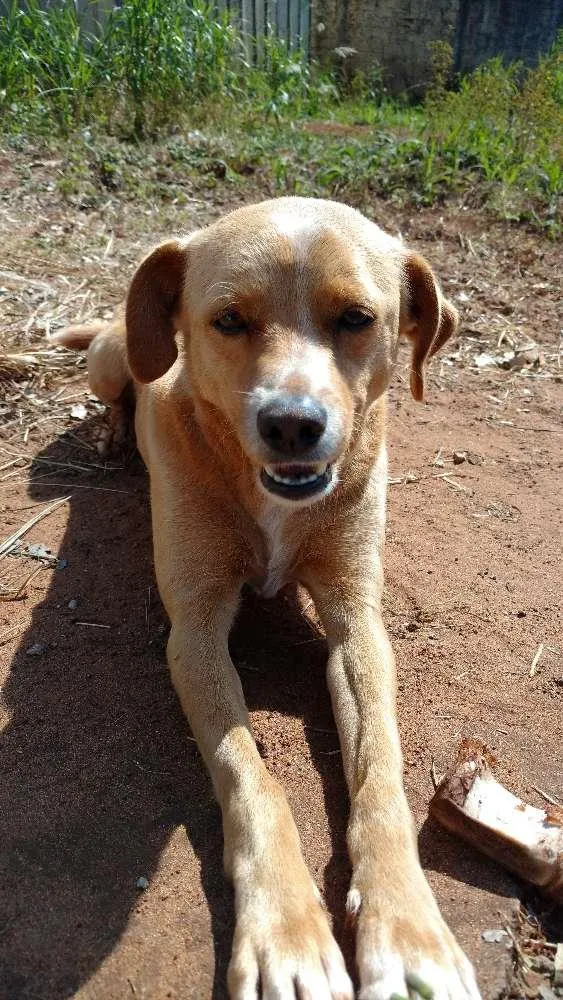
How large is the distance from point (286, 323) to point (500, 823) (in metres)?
1.33

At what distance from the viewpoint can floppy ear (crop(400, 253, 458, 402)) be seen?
2.67 metres

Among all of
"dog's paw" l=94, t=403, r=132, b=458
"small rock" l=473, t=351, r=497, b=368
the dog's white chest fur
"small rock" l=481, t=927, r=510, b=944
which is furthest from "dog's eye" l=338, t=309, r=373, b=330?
"small rock" l=473, t=351, r=497, b=368

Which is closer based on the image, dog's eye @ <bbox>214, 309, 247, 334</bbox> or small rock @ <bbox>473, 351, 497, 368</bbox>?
dog's eye @ <bbox>214, 309, 247, 334</bbox>

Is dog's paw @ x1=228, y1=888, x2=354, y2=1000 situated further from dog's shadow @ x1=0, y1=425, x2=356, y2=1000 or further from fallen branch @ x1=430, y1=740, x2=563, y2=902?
fallen branch @ x1=430, y1=740, x2=563, y2=902

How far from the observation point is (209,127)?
7316mm

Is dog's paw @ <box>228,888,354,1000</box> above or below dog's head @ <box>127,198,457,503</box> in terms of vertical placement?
below

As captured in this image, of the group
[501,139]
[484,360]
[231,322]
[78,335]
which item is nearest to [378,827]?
[231,322]

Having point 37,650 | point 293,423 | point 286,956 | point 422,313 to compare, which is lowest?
point 37,650

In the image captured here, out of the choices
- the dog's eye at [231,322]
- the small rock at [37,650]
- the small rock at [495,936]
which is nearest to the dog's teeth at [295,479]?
the dog's eye at [231,322]

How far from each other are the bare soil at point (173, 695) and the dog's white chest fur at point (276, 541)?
27cm

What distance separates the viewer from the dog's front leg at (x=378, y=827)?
5.29ft

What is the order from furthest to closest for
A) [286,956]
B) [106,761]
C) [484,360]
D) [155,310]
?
1. [484,360]
2. [155,310]
3. [106,761]
4. [286,956]

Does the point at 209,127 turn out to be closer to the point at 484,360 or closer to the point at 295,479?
the point at 484,360

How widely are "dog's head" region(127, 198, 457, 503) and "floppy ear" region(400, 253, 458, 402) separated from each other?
0.03 feet
